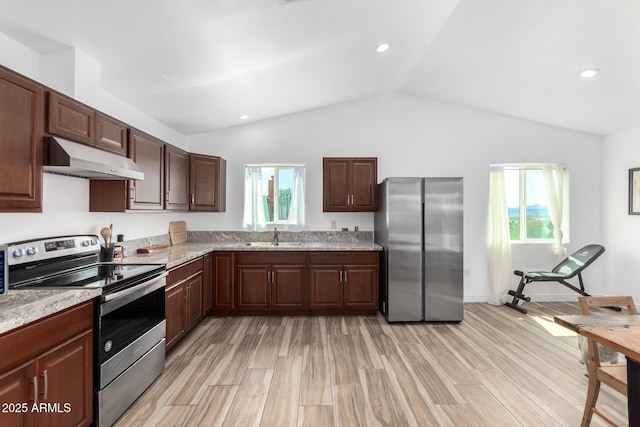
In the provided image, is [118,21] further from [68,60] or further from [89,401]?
[89,401]

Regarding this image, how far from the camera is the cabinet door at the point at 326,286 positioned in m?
3.95

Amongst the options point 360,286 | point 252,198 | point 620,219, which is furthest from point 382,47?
point 620,219

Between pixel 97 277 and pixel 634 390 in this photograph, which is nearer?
pixel 634 390

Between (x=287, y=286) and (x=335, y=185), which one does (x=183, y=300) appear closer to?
(x=287, y=286)

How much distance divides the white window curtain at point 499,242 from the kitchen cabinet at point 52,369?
189 inches

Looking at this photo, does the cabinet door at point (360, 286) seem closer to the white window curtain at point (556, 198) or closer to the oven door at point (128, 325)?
the oven door at point (128, 325)

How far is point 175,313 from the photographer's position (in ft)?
9.52

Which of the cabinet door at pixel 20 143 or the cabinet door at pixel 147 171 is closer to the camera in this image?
the cabinet door at pixel 20 143

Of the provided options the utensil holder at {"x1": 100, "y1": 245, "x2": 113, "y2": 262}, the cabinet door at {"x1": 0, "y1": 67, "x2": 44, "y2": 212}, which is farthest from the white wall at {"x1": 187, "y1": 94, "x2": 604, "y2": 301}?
the cabinet door at {"x1": 0, "y1": 67, "x2": 44, "y2": 212}

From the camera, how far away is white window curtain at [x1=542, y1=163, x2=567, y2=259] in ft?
14.9

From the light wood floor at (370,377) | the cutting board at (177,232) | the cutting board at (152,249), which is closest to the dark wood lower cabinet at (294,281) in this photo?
the light wood floor at (370,377)

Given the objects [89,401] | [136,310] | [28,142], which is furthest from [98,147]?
[89,401]

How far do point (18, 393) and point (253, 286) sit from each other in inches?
104

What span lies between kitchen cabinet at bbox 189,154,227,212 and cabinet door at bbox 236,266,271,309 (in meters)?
1.01
